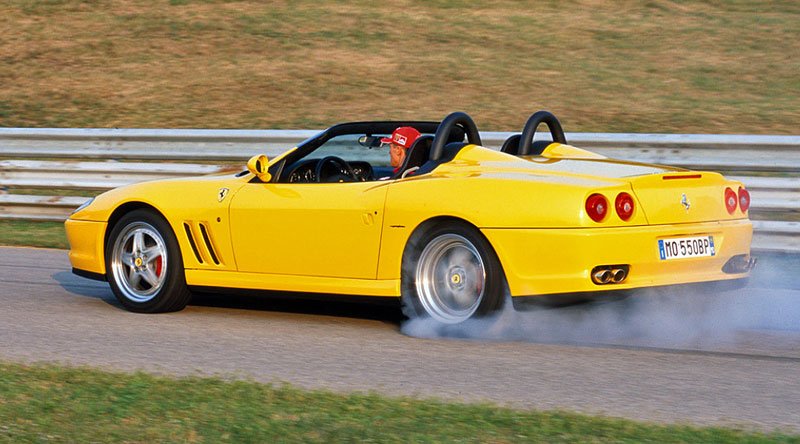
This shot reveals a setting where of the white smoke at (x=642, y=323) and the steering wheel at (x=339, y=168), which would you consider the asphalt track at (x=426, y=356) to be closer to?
the white smoke at (x=642, y=323)

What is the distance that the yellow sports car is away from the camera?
20.9ft

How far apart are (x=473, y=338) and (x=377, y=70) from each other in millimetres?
11028

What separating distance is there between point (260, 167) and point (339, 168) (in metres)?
0.48

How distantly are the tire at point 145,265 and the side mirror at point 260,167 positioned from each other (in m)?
0.68

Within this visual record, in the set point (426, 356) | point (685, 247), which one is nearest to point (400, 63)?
point (685, 247)

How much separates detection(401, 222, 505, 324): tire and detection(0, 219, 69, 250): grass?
5169mm

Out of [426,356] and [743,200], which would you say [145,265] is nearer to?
[426,356]

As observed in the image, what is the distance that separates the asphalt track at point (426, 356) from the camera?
5.18 m

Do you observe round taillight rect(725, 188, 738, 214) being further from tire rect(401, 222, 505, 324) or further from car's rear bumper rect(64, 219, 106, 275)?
car's rear bumper rect(64, 219, 106, 275)

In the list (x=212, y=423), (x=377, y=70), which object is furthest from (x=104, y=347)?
(x=377, y=70)

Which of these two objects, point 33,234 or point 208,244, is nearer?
point 208,244

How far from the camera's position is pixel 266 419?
4645 millimetres

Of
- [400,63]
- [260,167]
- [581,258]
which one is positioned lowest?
[581,258]

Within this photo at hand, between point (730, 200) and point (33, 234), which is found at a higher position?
point (730, 200)
